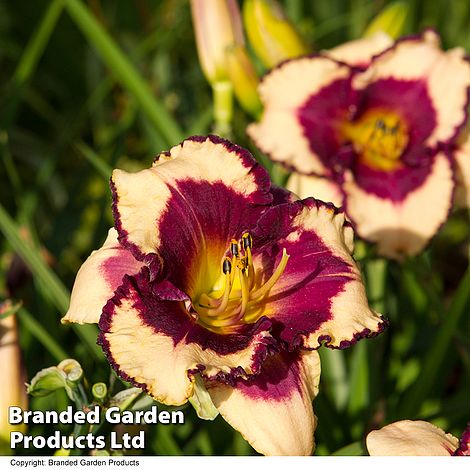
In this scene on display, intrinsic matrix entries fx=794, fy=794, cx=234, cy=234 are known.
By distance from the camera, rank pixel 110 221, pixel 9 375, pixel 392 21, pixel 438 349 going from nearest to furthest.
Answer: pixel 9 375 < pixel 438 349 < pixel 392 21 < pixel 110 221

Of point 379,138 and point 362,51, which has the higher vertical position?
point 362,51

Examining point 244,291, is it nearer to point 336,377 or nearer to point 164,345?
point 164,345

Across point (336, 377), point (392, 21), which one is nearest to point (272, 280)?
point (336, 377)

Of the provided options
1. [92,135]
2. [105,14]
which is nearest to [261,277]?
[92,135]

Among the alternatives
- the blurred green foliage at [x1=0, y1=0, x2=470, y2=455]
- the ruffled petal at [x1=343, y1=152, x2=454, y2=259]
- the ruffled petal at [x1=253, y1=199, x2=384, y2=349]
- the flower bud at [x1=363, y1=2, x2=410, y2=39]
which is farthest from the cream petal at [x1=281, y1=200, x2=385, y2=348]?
the flower bud at [x1=363, y1=2, x2=410, y2=39]

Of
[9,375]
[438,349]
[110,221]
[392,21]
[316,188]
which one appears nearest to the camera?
[9,375]

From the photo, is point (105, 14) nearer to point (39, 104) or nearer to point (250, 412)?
point (39, 104)
